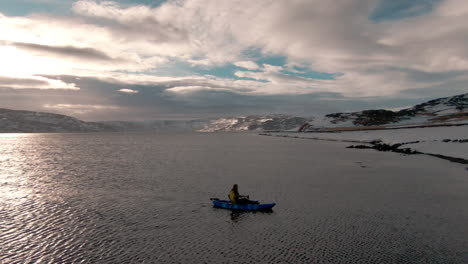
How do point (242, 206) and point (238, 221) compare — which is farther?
point (242, 206)

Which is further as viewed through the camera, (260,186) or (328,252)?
(260,186)

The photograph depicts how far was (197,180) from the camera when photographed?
144 ft

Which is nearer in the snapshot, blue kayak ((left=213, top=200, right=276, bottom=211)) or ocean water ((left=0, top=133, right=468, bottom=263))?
ocean water ((left=0, top=133, right=468, bottom=263))

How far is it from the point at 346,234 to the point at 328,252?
12.5 feet

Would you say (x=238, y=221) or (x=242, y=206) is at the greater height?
(x=242, y=206)

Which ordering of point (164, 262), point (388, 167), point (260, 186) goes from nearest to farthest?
point (164, 262) → point (260, 186) → point (388, 167)

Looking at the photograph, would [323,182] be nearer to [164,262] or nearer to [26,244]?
[164,262]

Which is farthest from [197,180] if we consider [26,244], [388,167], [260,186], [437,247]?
[388,167]

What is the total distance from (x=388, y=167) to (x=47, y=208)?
53762mm

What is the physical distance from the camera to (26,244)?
64.2ft

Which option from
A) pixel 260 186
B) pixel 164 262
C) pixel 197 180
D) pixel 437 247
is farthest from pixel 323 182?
pixel 164 262

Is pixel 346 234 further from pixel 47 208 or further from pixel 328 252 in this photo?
pixel 47 208

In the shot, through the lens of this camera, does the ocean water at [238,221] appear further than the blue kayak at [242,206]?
No

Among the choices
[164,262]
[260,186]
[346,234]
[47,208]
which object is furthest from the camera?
[260,186]
